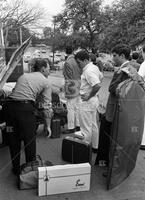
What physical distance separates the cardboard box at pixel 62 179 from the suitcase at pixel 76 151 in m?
0.60

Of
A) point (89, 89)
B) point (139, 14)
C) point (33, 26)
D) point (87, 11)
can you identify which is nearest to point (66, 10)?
point (87, 11)

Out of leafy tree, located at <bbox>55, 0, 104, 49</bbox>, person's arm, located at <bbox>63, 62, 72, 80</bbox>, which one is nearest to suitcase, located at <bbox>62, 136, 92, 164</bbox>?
person's arm, located at <bbox>63, 62, 72, 80</bbox>

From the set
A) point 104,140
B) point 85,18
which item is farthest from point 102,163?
point 85,18

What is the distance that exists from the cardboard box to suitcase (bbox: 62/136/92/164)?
0.60 meters

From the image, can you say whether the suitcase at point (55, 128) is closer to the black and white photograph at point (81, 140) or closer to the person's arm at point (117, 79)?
the black and white photograph at point (81, 140)

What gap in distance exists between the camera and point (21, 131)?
329 cm

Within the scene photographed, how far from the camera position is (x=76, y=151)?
381 cm

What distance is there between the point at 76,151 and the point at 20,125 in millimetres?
1027

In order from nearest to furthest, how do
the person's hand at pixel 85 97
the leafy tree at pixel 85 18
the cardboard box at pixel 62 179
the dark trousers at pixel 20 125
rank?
the cardboard box at pixel 62 179 → the dark trousers at pixel 20 125 → the person's hand at pixel 85 97 → the leafy tree at pixel 85 18

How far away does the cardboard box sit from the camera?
9.72 feet

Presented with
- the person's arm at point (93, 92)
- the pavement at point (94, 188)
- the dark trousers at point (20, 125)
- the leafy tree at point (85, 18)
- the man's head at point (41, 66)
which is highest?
the leafy tree at point (85, 18)

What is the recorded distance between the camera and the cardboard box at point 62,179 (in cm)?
296

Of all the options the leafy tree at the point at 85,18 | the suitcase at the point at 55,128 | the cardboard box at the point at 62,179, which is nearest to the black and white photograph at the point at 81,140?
the cardboard box at the point at 62,179

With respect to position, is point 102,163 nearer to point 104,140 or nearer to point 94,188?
point 104,140
